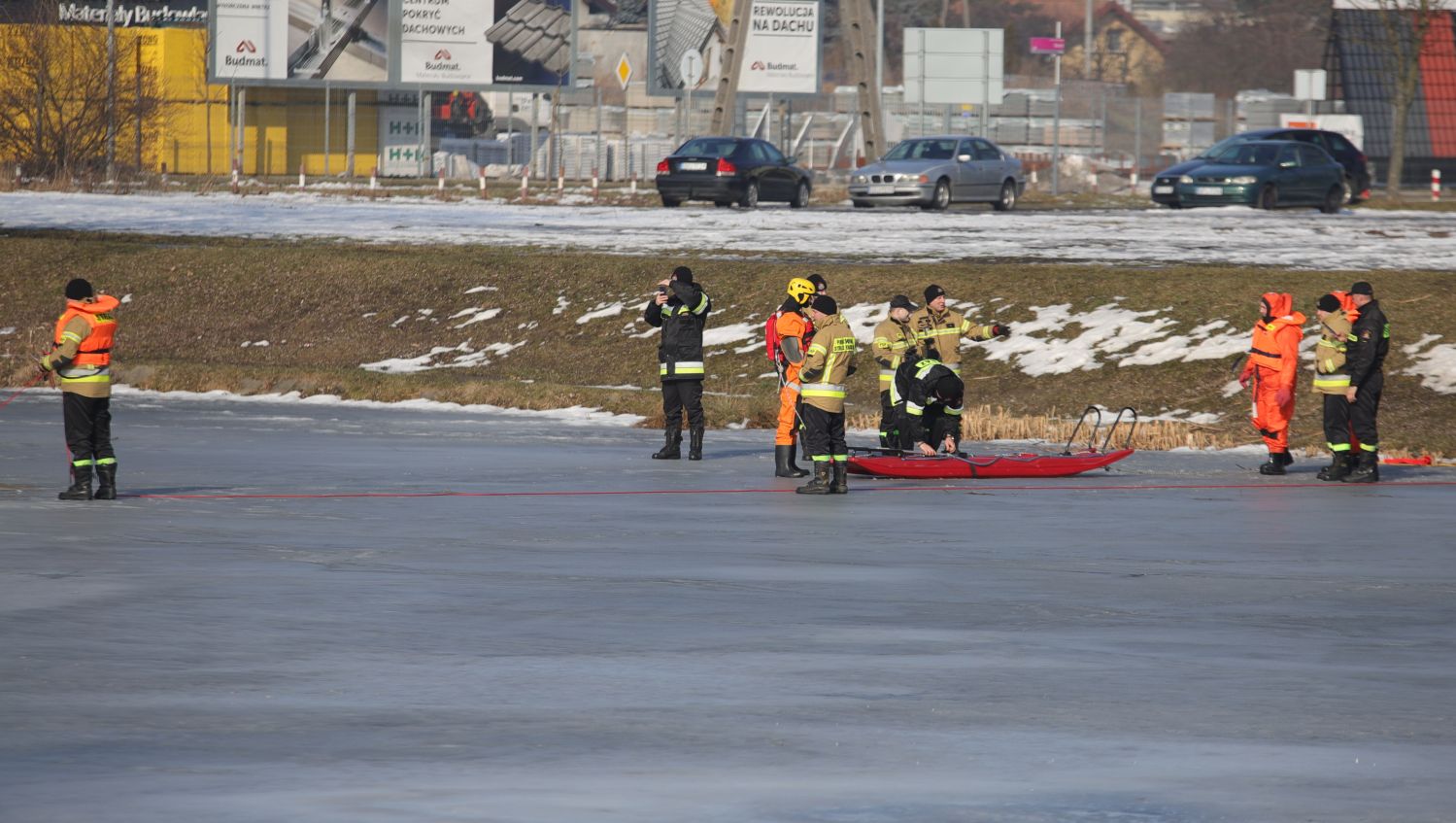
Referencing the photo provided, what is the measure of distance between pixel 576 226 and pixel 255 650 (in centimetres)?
3224

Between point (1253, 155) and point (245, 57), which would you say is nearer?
point (1253, 155)

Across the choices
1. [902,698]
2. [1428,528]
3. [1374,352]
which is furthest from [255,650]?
[1374,352]

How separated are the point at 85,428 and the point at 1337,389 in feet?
33.8

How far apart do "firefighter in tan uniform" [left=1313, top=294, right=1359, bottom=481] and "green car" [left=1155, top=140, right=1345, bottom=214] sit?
82.9ft

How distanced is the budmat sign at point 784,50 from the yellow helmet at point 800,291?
4785cm

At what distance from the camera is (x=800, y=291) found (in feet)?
59.1

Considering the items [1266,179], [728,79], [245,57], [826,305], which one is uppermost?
[245,57]

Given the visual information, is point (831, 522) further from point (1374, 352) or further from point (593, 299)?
point (593, 299)

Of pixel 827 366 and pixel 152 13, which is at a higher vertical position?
pixel 152 13

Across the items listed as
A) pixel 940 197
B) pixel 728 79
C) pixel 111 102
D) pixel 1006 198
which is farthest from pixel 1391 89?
pixel 111 102

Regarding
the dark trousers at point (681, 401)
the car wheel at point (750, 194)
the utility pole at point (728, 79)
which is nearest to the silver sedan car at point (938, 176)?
the car wheel at point (750, 194)

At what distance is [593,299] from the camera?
33.5 metres

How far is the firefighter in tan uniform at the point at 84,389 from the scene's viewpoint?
1590cm

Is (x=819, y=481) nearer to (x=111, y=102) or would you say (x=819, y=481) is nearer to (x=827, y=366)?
(x=827, y=366)
